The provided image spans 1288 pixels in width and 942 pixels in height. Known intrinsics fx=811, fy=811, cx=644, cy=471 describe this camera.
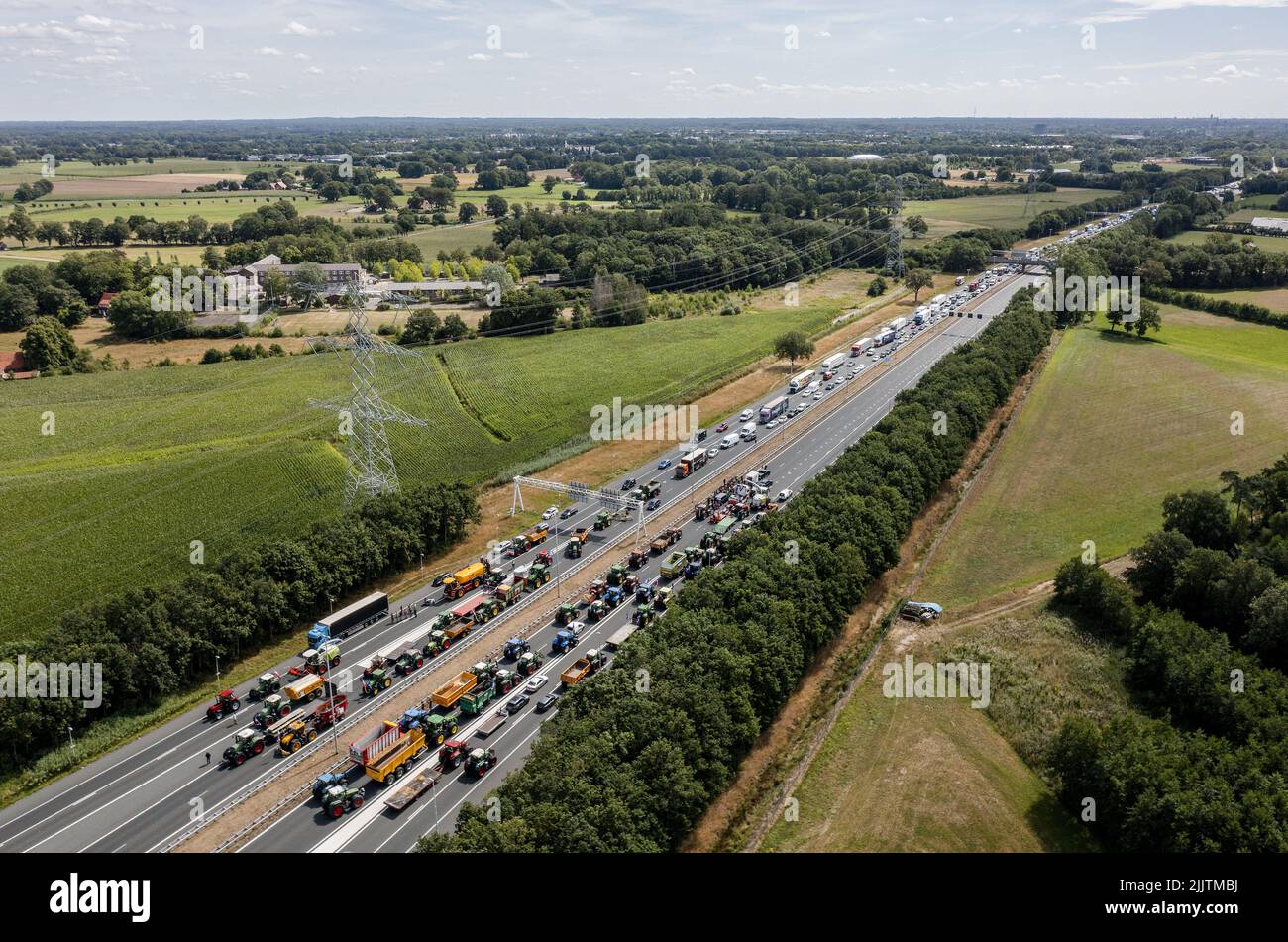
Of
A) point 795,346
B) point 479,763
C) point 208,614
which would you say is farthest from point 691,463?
point 208,614

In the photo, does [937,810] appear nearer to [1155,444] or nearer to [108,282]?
[1155,444]

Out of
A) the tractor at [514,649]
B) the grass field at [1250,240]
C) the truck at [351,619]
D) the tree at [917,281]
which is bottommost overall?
the tractor at [514,649]

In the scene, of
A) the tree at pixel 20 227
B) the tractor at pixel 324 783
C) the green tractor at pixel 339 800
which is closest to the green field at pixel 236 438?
the tractor at pixel 324 783

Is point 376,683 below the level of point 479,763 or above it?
above

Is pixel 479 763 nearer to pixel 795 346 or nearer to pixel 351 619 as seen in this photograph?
pixel 351 619

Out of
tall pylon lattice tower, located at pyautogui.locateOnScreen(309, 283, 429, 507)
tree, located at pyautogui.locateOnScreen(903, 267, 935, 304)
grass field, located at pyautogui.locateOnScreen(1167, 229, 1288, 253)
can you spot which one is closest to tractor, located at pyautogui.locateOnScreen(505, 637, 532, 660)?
tall pylon lattice tower, located at pyautogui.locateOnScreen(309, 283, 429, 507)

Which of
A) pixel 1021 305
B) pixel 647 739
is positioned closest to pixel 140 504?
pixel 647 739
